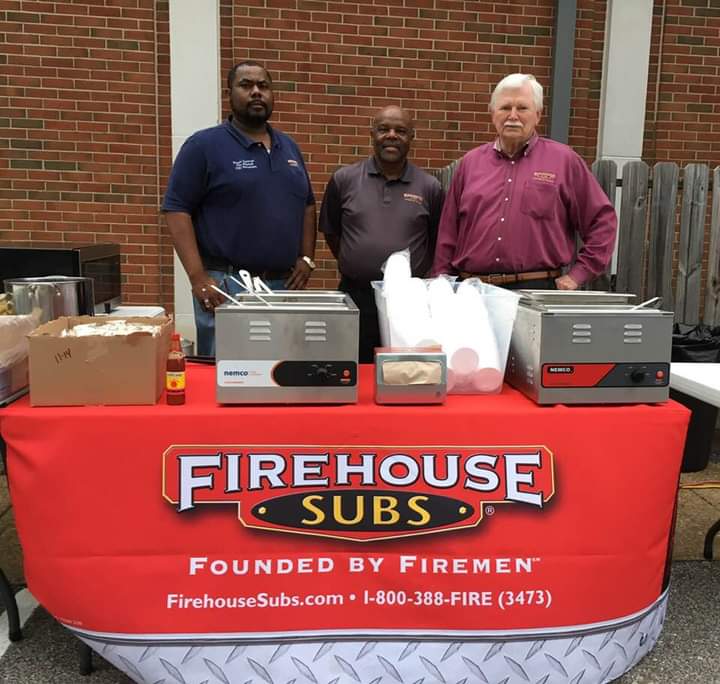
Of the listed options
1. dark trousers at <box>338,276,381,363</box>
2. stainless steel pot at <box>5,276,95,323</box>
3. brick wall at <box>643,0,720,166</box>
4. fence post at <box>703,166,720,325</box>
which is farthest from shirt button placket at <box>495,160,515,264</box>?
brick wall at <box>643,0,720,166</box>

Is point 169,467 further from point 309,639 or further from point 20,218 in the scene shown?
point 20,218

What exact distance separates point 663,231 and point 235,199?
9.27 ft

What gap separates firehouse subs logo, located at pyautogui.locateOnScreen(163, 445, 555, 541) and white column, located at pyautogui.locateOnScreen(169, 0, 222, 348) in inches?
146

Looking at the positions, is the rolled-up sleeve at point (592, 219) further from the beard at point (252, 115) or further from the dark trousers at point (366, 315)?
the beard at point (252, 115)

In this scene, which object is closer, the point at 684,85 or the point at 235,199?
the point at 235,199

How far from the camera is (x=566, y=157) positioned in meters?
2.76

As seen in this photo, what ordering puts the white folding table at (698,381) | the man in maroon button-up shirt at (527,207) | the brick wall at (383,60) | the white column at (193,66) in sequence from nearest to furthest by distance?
the white folding table at (698,381)
the man in maroon button-up shirt at (527,207)
the white column at (193,66)
the brick wall at (383,60)

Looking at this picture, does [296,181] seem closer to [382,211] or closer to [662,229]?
[382,211]

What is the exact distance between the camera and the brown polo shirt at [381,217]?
10.3ft

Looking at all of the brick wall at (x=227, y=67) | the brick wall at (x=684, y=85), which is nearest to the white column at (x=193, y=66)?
the brick wall at (x=227, y=67)

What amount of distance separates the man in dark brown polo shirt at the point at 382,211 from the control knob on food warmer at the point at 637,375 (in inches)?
56.3

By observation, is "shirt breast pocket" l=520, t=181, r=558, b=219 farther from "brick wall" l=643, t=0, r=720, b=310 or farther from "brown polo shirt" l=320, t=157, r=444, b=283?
"brick wall" l=643, t=0, r=720, b=310

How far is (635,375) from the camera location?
70.8 inches

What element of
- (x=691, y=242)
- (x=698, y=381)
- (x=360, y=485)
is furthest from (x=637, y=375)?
(x=691, y=242)
